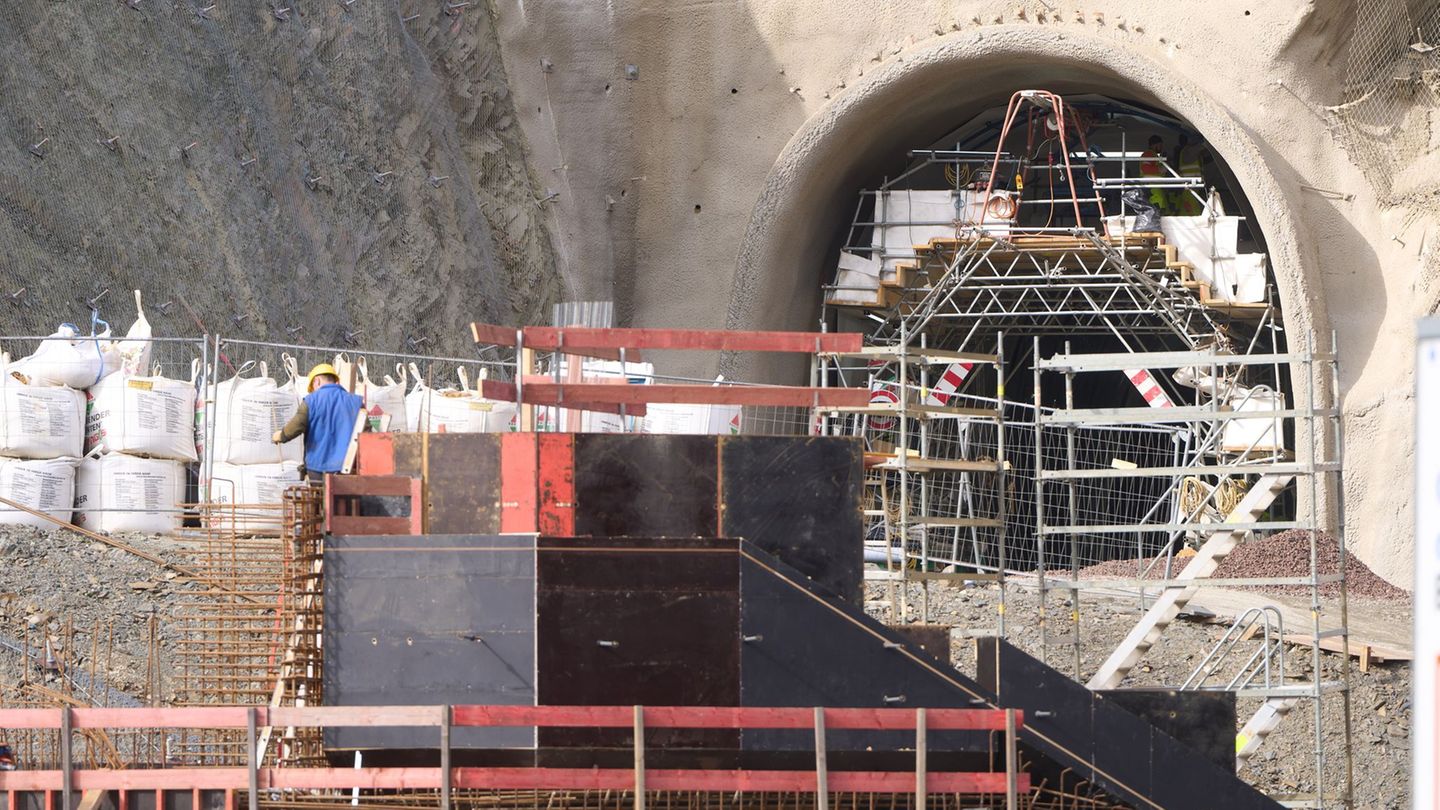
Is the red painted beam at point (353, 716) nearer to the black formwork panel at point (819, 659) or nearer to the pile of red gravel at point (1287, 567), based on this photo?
the black formwork panel at point (819, 659)

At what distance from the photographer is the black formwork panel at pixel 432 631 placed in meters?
10.0

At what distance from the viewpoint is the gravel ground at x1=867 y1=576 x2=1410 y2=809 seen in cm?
1384

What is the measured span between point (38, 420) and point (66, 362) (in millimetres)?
529

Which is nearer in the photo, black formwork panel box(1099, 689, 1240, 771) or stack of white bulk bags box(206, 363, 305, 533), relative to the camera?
black formwork panel box(1099, 689, 1240, 771)

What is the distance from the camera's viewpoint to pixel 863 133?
72.6ft

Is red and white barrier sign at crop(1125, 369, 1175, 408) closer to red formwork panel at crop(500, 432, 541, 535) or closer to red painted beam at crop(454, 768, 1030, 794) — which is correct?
red painted beam at crop(454, 768, 1030, 794)

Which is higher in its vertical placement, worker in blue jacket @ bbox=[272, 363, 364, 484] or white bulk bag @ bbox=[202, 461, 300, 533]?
worker in blue jacket @ bbox=[272, 363, 364, 484]

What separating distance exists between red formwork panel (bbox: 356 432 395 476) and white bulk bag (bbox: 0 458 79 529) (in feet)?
13.1

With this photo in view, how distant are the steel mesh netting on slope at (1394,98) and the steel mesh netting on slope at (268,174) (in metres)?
10.0

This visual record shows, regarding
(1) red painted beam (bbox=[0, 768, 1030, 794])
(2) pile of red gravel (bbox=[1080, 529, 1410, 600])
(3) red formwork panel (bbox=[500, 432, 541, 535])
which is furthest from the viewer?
(2) pile of red gravel (bbox=[1080, 529, 1410, 600])

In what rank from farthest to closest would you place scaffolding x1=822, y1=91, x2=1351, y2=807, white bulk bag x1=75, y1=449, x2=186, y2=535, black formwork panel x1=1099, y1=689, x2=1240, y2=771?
scaffolding x1=822, y1=91, x2=1351, y2=807
white bulk bag x1=75, y1=449, x2=186, y2=535
black formwork panel x1=1099, y1=689, x2=1240, y2=771

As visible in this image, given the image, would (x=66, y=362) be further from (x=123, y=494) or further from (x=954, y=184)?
(x=954, y=184)

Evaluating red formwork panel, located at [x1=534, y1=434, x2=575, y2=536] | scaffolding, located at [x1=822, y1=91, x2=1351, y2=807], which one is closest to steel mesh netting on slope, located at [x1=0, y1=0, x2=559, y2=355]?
scaffolding, located at [x1=822, y1=91, x2=1351, y2=807]

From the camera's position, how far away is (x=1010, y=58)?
21141 mm
